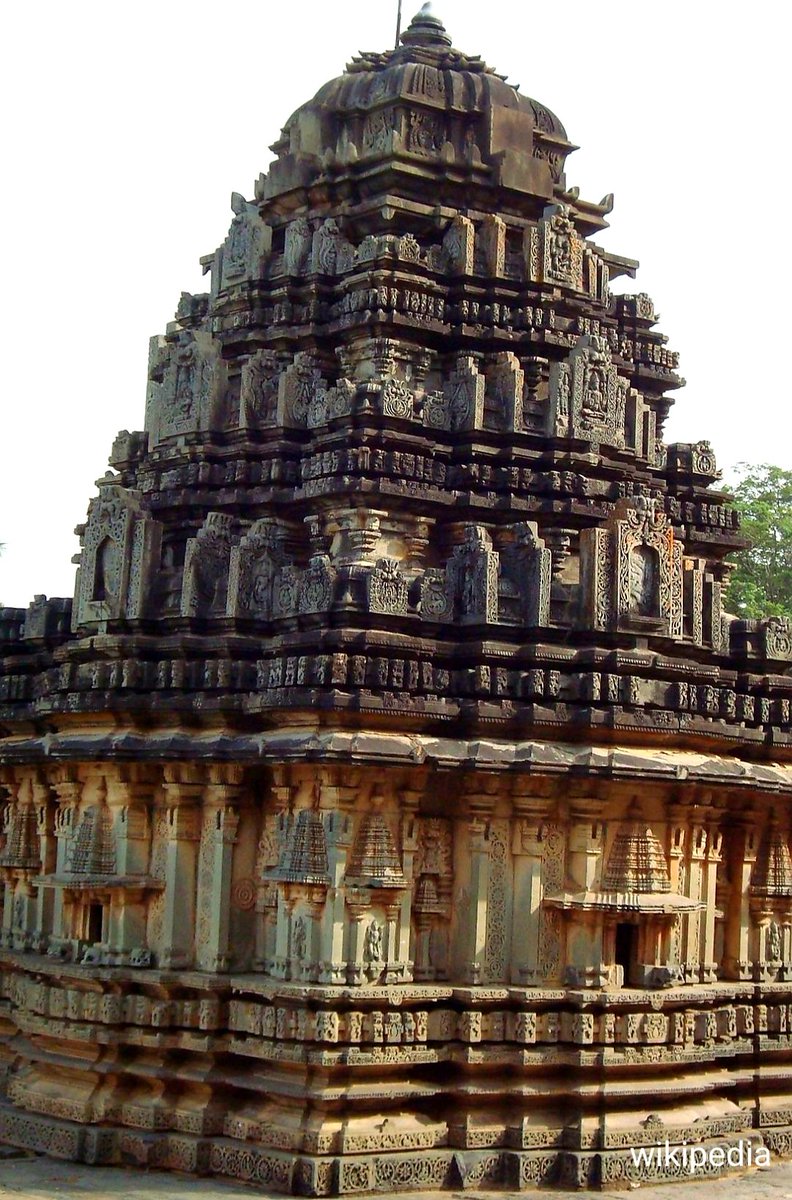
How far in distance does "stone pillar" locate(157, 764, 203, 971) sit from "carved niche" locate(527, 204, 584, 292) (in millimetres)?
6323

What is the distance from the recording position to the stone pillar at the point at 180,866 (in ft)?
51.5

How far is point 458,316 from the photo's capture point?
17406 millimetres

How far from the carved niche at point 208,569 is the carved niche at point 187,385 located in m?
1.57

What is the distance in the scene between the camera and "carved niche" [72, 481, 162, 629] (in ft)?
55.2

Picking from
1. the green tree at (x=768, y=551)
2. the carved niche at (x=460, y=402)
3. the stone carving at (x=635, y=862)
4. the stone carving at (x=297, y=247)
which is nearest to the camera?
the stone carving at (x=635, y=862)

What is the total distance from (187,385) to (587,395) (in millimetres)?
4315

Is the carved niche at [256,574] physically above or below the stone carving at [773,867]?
above

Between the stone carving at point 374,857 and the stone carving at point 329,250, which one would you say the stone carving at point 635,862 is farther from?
the stone carving at point 329,250

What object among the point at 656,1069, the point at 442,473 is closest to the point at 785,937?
the point at 656,1069

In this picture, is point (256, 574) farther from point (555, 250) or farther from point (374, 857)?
point (555, 250)

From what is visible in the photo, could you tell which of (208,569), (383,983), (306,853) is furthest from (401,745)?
(208,569)

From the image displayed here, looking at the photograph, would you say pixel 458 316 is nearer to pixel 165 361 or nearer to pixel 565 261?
pixel 565 261

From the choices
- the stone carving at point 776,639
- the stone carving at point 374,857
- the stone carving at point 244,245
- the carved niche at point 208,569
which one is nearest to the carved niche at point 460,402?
the carved niche at point 208,569

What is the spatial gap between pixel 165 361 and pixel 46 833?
5.20 metres
